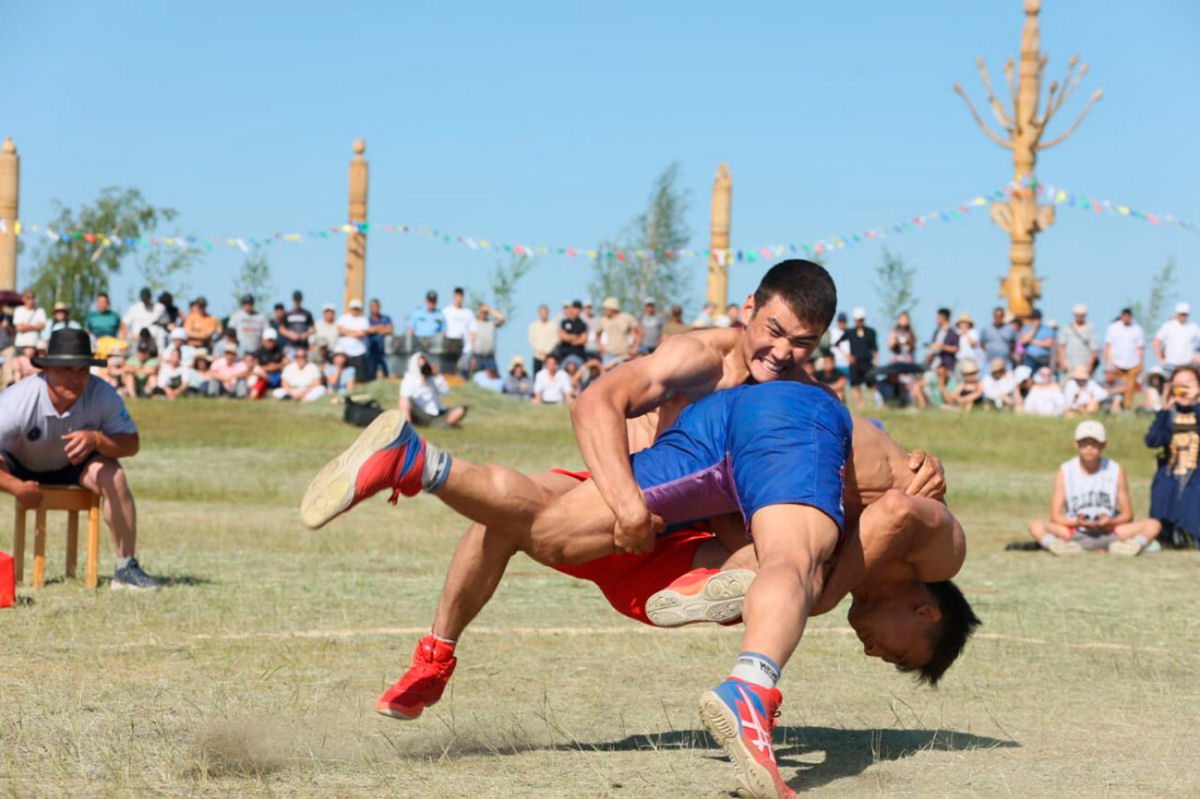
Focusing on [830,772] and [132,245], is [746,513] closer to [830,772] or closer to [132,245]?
[830,772]

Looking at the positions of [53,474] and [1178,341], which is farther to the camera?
[1178,341]

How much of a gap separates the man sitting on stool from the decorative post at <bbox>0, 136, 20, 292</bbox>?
1916cm

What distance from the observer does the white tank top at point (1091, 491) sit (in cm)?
1151

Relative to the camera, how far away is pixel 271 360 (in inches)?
902

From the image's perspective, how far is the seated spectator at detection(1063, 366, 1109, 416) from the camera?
20875 mm

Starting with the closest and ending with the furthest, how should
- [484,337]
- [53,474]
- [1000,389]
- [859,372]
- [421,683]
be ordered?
[421,683] → [53,474] → [1000,389] → [859,372] → [484,337]

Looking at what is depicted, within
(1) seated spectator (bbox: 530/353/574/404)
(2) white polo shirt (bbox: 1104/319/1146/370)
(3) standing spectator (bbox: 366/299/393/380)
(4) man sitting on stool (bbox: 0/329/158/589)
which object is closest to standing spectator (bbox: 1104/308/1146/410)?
(2) white polo shirt (bbox: 1104/319/1146/370)

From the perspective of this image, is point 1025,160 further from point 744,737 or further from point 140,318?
point 744,737

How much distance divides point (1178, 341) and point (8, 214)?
17.8 metres

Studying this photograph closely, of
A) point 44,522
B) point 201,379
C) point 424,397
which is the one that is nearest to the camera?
point 44,522

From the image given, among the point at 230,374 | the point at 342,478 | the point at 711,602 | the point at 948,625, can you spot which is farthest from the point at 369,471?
the point at 230,374

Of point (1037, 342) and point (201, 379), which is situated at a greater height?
point (1037, 342)

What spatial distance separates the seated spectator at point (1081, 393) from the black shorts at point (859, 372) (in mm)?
2568

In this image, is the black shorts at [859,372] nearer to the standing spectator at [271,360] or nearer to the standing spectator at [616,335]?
the standing spectator at [616,335]
